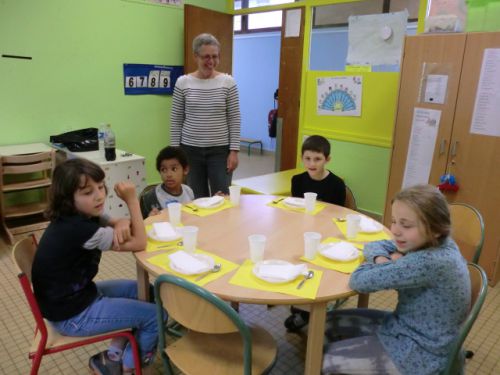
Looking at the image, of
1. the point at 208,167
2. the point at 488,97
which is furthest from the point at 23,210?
the point at 488,97

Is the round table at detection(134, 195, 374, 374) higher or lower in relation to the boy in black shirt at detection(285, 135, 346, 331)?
lower

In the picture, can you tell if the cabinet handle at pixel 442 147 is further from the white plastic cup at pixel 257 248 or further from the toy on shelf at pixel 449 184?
the white plastic cup at pixel 257 248

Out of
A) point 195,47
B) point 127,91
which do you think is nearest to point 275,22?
point 127,91

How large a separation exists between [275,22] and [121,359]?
19.8 feet

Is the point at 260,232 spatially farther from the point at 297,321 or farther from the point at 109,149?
the point at 109,149

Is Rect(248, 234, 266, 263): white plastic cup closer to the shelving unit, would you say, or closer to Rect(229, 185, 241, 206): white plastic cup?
Rect(229, 185, 241, 206): white plastic cup

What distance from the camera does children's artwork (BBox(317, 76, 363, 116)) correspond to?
364 centimetres

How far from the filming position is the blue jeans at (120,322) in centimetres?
148

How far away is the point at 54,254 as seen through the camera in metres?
1.44

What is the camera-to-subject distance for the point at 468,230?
188 centimetres

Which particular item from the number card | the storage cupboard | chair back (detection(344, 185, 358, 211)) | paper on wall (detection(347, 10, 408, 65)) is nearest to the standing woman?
chair back (detection(344, 185, 358, 211))

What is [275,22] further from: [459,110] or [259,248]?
[259,248]

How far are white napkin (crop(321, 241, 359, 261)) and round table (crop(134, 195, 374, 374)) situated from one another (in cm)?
9

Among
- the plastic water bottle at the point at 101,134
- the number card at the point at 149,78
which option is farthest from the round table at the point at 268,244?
the number card at the point at 149,78
